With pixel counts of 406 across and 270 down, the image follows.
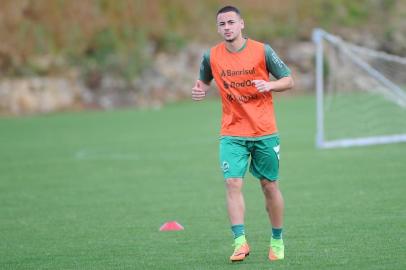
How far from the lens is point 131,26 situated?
33812 mm

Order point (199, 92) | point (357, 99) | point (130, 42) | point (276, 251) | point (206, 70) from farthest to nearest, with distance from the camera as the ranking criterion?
point (130, 42), point (357, 99), point (206, 70), point (199, 92), point (276, 251)

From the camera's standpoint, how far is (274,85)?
7.10 m

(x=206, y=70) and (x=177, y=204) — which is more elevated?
(x=206, y=70)

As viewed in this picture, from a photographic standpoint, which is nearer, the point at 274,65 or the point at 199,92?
the point at 274,65

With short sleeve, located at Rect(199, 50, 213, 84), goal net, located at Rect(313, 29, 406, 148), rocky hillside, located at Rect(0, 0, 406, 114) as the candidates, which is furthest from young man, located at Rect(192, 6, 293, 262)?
rocky hillside, located at Rect(0, 0, 406, 114)

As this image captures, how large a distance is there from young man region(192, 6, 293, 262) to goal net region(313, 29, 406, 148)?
8.84m

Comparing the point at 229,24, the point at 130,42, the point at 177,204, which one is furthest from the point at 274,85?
the point at 130,42

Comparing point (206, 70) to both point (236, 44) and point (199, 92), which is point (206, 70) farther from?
point (236, 44)

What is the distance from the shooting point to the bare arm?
7.02m

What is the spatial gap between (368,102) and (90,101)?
35.8ft

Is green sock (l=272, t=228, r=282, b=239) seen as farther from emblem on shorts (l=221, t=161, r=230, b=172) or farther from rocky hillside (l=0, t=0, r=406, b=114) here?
rocky hillside (l=0, t=0, r=406, b=114)

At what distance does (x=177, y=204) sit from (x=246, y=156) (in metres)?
3.71

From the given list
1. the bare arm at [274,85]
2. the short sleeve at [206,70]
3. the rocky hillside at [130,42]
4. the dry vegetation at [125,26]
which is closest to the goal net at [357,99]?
the rocky hillside at [130,42]

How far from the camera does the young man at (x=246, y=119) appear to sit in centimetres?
724
